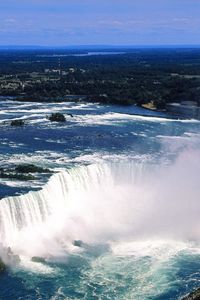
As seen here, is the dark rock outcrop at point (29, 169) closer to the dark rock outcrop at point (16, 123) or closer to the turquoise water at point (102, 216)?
the turquoise water at point (102, 216)

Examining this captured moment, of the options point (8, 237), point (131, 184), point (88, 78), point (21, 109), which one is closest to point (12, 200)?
point (8, 237)

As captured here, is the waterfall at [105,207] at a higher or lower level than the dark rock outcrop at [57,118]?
lower

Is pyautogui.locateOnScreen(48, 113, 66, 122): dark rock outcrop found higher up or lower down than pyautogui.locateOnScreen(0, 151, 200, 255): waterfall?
higher up

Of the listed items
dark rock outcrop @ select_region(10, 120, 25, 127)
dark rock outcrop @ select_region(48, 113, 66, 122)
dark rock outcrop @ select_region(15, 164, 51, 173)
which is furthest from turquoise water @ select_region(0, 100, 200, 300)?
dark rock outcrop @ select_region(48, 113, 66, 122)

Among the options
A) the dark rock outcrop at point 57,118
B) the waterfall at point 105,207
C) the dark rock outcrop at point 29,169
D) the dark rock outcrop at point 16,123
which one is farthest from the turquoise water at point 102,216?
the dark rock outcrop at point 57,118

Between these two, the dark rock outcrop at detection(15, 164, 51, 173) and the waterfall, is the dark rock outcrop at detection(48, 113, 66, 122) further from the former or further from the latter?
the dark rock outcrop at detection(15, 164, 51, 173)

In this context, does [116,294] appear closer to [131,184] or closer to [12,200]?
[12,200]

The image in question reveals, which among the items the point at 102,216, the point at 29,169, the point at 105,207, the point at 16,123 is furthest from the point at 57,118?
the point at 102,216

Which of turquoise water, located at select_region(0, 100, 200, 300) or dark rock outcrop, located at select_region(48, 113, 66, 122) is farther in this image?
dark rock outcrop, located at select_region(48, 113, 66, 122)
